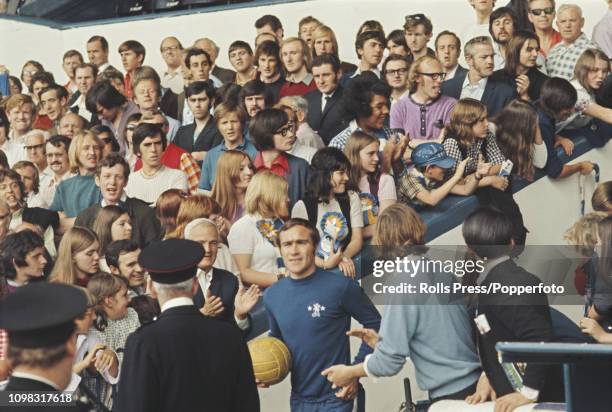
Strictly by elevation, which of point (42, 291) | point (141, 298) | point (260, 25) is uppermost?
point (260, 25)

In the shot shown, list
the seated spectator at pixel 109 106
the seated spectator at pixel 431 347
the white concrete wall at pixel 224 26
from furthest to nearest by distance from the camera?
the white concrete wall at pixel 224 26
the seated spectator at pixel 109 106
the seated spectator at pixel 431 347

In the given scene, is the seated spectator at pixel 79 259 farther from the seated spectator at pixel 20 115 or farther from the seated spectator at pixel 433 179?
the seated spectator at pixel 20 115

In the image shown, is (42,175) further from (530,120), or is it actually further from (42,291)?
(42,291)

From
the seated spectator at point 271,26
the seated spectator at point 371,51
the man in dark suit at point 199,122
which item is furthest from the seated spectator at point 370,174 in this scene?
the seated spectator at point 271,26

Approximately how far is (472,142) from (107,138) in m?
3.38

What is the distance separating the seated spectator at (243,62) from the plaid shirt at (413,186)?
10.2 feet

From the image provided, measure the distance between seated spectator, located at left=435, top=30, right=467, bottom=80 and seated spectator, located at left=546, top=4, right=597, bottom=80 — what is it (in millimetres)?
808

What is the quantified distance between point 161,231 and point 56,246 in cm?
125

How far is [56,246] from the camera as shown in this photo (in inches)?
414

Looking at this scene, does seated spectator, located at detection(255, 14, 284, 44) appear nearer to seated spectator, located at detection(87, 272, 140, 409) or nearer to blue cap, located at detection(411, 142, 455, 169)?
blue cap, located at detection(411, 142, 455, 169)

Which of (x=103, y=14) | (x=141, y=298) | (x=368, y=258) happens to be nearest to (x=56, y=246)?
(x=141, y=298)

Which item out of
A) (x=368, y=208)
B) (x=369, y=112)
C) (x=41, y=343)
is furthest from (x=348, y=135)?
(x=41, y=343)

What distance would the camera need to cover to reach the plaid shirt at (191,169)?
1071cm

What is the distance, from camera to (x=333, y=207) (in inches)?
367
